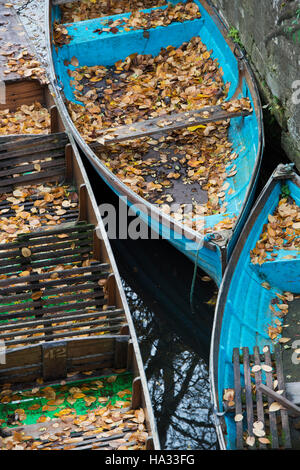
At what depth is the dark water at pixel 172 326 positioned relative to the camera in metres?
7.43

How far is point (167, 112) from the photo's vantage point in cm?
970

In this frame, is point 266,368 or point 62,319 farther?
point 62,319

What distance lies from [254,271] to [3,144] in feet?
11.7

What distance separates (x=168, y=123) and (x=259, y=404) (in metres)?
4.13

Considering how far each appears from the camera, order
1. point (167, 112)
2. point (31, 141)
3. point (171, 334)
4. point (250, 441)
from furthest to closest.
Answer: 1. point (167, 112)
2. point (31, 141)
3. point (171, 334)
4. point (250, 441)

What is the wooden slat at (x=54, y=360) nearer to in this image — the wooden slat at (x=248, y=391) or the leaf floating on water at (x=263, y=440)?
the wooden slat at (x=248, y=391)

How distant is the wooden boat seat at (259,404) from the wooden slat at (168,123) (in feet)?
11.3

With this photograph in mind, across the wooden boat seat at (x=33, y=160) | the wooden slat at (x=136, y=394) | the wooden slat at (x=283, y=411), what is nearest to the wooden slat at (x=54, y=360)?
the wooden slat at (x=136, y=394)

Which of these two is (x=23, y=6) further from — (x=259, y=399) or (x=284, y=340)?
(x=259, y=399)

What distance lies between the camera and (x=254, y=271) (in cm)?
748

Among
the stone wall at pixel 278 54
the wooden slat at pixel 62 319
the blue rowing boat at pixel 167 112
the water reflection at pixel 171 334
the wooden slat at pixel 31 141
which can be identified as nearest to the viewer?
the wooden slat at pixel 62 319

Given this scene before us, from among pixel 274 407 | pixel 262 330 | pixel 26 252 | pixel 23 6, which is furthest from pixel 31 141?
pixel 23 6
